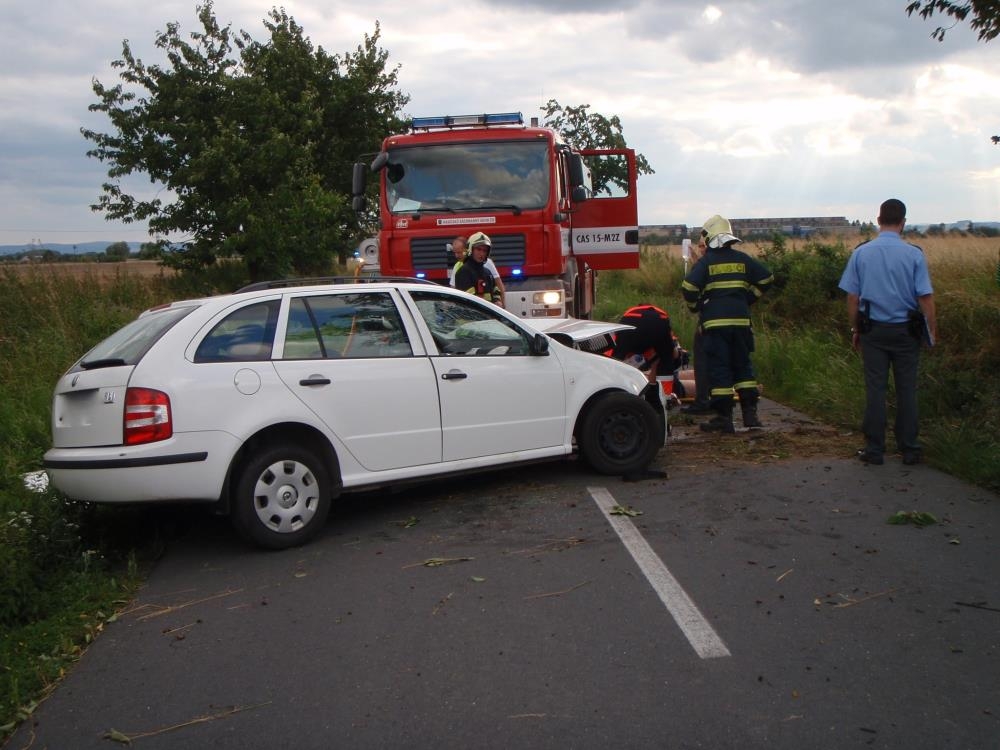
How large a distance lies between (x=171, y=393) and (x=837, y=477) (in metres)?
4.83

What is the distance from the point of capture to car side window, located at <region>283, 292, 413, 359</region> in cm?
659

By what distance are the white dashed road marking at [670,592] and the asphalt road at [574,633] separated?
16 millimetres

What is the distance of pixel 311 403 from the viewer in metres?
6.39

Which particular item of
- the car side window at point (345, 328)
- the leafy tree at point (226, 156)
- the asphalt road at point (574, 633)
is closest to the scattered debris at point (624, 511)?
the asphalt road at point (574, 633)

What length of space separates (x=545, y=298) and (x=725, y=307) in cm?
342

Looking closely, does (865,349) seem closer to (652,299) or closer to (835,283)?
(835,283)

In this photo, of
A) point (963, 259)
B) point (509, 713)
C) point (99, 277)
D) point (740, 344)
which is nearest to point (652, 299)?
point (963, 259)

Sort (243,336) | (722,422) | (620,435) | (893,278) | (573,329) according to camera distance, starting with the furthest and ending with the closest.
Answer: (722,422) < (573,329) < (893,278) < (620,435) < (243,336)

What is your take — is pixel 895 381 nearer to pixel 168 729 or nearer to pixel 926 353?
pixel 926 353

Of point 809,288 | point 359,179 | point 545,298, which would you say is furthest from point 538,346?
point 809,288

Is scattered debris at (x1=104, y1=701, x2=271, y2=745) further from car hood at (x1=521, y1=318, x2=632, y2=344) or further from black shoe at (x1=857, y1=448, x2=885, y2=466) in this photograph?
black shoe at (x1=857, y1=448, x2=885, y2=466)

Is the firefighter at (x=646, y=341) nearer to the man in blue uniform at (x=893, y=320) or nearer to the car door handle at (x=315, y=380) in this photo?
the man in blue uniform at (x=893, y=320)

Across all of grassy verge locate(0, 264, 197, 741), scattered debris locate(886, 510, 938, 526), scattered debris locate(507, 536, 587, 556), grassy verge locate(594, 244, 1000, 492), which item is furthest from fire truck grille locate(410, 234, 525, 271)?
scattered debris locate(886, 510, 938, 526)

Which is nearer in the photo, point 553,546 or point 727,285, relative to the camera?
point 553,546
